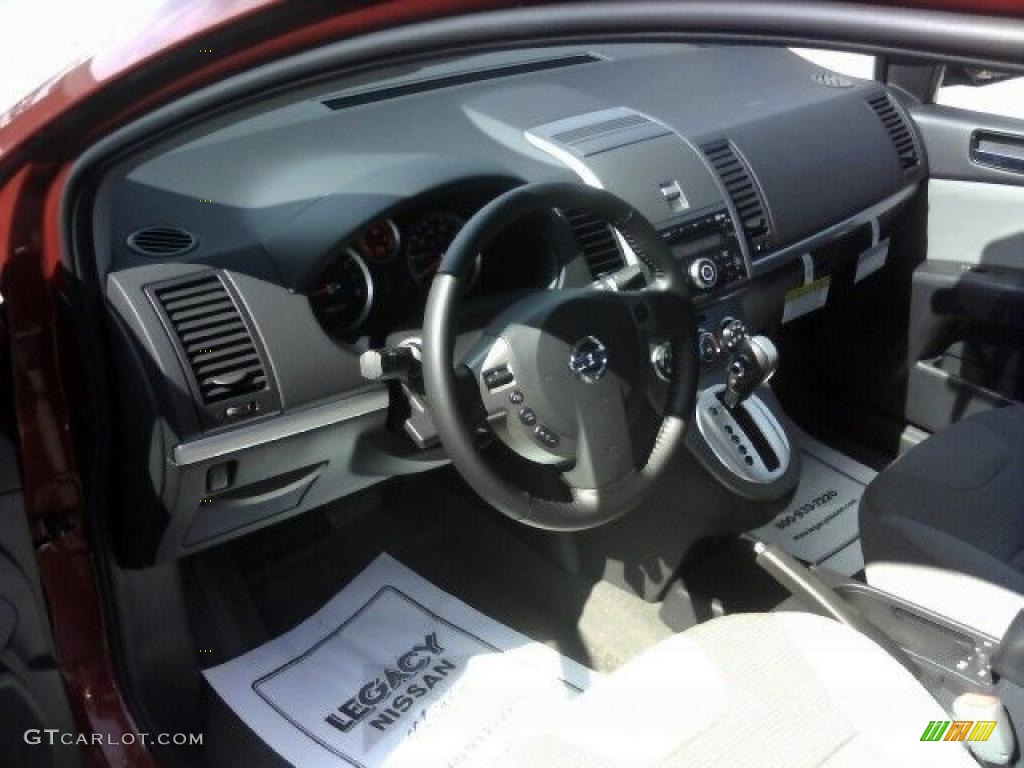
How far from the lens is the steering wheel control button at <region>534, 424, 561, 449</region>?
155 centimetres

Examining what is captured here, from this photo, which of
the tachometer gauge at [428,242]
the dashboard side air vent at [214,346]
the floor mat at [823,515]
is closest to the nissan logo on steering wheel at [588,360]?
the tachometer gauge at [428,242]

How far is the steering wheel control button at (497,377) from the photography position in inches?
60.6

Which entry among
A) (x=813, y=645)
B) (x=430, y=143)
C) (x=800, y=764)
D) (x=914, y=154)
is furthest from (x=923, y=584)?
(x=914, y=154)

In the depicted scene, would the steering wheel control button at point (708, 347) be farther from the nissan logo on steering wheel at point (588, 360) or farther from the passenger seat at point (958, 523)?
the nissan logo on steering wheel at point (588, 360)

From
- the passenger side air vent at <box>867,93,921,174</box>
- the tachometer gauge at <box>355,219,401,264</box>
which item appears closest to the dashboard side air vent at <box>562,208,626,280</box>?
the tachometer gauge at <box>355,219,401,264</box>

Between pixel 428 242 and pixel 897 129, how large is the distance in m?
1.30

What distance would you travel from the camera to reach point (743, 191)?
2.31m

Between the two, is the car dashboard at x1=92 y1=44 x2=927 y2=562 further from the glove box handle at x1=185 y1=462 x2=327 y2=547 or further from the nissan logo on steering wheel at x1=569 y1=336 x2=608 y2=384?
the nissan logo on steering wheel at x1=569 y1=336 x2=608 y2=384

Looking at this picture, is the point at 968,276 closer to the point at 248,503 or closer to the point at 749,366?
the point at 749,366

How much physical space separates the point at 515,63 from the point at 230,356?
1.04 metres

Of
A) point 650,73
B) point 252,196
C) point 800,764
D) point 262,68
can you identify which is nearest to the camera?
point 262,68

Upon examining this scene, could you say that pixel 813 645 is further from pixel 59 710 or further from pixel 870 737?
pixel 59 710

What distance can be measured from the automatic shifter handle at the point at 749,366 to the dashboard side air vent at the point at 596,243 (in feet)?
0.86

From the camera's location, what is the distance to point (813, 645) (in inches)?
55.6
